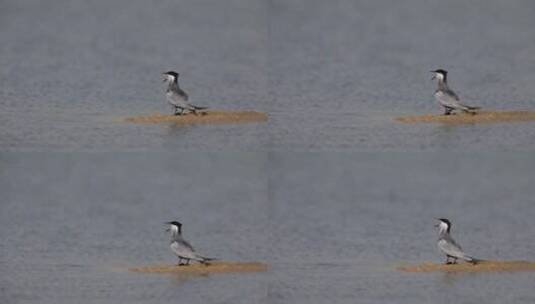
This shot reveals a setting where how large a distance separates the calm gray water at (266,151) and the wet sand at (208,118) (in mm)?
27

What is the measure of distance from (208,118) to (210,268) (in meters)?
0.54

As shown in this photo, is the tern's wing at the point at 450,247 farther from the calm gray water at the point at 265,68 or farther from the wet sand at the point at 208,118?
the wet sand at the point at 208,118

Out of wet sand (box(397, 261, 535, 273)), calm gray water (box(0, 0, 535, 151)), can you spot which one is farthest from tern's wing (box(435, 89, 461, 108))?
wet sand (box(397, 261, 535, 273))

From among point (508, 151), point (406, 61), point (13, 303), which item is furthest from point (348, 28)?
point (13, 303)

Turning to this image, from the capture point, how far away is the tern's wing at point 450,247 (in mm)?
4387

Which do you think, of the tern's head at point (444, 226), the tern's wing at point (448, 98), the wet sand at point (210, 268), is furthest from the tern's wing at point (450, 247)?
the wet sand at point (210, 268)

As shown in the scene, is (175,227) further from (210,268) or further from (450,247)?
(450,247)

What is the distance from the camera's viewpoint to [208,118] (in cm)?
449

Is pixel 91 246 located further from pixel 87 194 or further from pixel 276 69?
pixel 276 69

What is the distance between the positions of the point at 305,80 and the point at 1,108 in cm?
110

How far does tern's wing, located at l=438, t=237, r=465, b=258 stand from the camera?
14.4 ft

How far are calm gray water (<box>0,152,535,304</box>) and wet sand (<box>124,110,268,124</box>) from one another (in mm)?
135

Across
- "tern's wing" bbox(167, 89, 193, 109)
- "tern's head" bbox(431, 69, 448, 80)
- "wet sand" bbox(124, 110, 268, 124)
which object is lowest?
"wet sand" bbox(124, 110, 268, 124)

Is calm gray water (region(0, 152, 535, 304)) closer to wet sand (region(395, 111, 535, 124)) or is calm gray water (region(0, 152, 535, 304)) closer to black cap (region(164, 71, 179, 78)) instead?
wet sand (region(395, 111, 535, 124))
